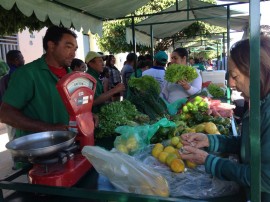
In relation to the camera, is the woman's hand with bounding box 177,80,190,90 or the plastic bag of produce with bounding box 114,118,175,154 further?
the woman's hand with bounding box 177,80,190,90

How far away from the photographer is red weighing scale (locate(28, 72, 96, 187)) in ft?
4.39

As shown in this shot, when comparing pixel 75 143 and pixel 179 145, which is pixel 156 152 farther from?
pixel 75 143

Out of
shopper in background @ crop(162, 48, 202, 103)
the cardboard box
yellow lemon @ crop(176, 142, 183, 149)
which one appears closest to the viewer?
yellow lemon @ crop(176, 142, 183, 149)

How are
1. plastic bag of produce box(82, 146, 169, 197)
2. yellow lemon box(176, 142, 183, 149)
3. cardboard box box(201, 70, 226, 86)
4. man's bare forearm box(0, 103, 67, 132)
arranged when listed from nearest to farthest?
1. plastic bag of produce box(82, 146, 169, 197)
2. yellow lemon box(176, 142, 183, 149)
3. man's bare forearm box(0, 103, 67, 132)
4. cardboard box box(201, 70, 226, 86)

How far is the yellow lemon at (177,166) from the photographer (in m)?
1.49

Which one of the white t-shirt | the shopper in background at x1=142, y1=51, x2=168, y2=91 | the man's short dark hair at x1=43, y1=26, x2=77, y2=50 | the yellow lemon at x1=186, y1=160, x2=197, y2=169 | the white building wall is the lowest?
the yellow lemon at x1=186, y1=160, x2=197, y2=169

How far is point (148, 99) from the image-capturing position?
121 inches

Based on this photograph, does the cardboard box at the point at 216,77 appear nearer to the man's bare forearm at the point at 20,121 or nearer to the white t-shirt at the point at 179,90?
the white t-shirt at the point at 179,90

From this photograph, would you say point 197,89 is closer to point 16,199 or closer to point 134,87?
point 134,87

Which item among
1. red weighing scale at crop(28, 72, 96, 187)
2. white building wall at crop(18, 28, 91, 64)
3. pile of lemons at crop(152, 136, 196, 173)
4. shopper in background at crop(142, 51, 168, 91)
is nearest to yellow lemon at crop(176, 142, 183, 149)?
pile of lemons at crop(152, 136, 196, 173)

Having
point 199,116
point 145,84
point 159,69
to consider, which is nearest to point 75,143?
point 199,116

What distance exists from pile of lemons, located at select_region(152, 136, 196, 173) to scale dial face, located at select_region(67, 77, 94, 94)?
60cm

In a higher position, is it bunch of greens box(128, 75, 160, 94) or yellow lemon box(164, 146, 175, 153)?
bunch of greens box(128, 75, 160, 94)

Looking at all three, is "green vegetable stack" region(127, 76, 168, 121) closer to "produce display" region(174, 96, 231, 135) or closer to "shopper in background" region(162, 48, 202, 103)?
"produce display" region(174, 96, 231, 135)
